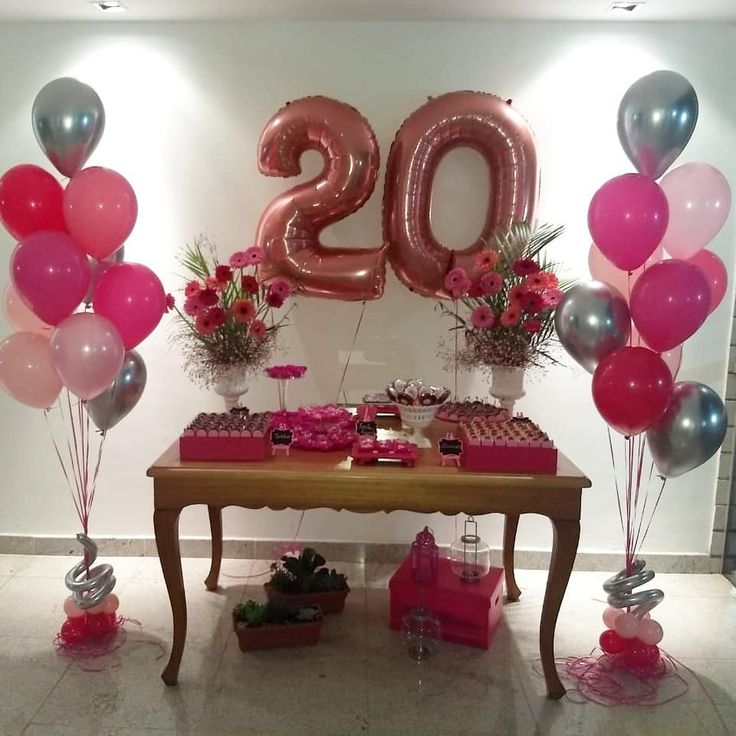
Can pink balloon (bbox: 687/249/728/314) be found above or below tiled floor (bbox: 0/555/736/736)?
above

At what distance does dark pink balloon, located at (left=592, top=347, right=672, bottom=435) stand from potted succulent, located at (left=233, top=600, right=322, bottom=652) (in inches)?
47.7

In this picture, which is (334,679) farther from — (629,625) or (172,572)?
(629,625)

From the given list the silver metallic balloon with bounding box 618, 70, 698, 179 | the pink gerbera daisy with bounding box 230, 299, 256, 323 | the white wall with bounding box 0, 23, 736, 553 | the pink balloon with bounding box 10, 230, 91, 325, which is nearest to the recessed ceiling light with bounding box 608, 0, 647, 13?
the white wall with bounding box 0, 23, 736, 553

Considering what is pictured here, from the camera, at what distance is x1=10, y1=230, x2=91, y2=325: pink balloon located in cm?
217

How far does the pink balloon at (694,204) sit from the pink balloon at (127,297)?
5.22ft

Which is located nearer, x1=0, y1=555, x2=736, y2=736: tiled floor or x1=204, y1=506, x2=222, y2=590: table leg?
x1=0, y1=555, x2=736, y2=736: tiled floor

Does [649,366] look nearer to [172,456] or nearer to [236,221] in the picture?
[172,456]

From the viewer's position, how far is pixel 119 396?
249cm

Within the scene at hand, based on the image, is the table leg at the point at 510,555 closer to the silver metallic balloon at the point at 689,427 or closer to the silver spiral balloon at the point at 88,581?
the silver metallic balloon at the point at 689,427

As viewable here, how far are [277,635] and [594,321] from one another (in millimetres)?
1453

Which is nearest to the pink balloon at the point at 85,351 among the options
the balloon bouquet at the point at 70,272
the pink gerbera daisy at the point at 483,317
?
the balloon bouquet at the point at 70,272

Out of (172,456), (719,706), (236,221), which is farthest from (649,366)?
(236,221)

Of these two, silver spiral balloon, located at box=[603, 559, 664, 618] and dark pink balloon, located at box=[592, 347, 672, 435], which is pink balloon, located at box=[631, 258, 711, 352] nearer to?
dark pink balloon, located at box=[592, 347, 672, 435]

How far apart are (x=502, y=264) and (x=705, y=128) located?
107cm
